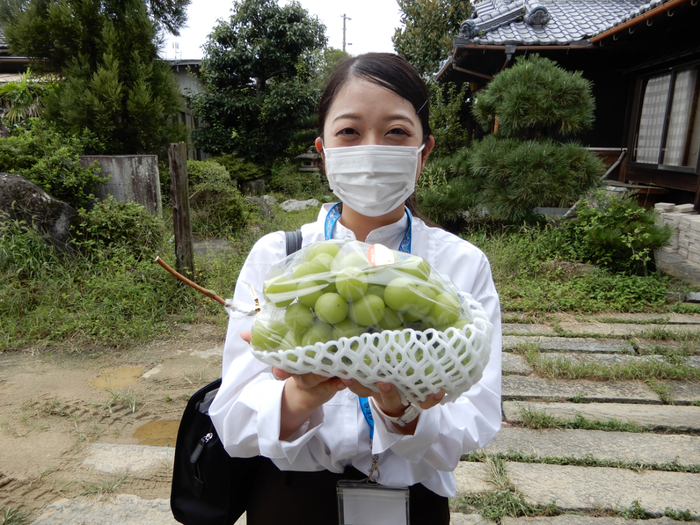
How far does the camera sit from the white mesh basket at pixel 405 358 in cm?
82

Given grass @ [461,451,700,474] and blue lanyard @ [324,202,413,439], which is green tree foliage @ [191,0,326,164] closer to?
grass @ [461,451,700,474]

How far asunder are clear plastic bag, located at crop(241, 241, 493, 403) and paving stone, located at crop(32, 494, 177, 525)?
1.88 m

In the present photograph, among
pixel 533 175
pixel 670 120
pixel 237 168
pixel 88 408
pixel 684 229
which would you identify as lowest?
pixel 88 408

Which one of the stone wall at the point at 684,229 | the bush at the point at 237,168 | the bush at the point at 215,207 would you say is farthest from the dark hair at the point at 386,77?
the bush at the point at 237,168

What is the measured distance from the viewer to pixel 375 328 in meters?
0.85

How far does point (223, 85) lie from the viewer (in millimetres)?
13344

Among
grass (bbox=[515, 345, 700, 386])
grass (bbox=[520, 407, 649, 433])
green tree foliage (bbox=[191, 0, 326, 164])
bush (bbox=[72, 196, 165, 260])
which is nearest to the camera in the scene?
grass (bbox=[520, 407, 649, 433])

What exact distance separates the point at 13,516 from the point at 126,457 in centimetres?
60

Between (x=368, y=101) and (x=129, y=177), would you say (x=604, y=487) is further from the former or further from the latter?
(x=129, y=177)

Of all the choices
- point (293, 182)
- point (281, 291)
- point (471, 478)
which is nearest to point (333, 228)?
point (281, 291)

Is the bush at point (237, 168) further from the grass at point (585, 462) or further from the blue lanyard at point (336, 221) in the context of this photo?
the blue lanyard at point (336, 221)

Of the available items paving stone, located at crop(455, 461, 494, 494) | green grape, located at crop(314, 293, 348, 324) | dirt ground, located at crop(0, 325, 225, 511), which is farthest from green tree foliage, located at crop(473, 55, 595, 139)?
green grape, located at crop(314, 293, 348, 324)

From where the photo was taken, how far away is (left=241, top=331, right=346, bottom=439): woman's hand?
3.03 feet

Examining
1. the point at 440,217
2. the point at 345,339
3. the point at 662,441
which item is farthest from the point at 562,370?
the point at 440,217
